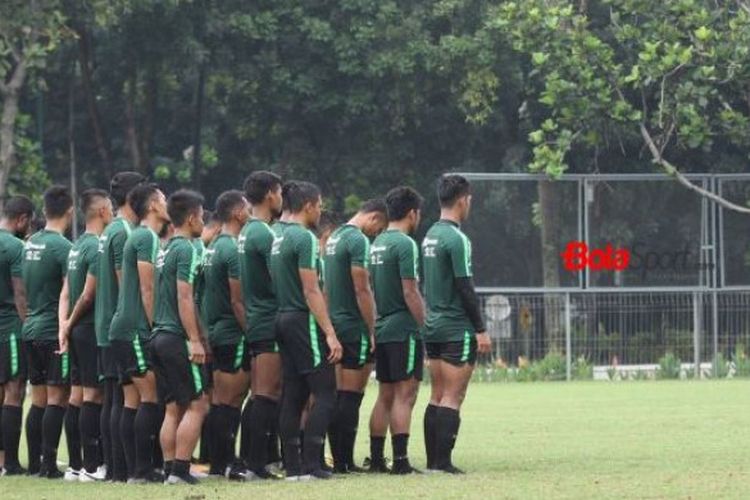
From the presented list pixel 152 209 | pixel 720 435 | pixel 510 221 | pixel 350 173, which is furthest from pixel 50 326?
pixel 350 173

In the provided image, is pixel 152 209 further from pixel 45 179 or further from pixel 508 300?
pixel 45 179

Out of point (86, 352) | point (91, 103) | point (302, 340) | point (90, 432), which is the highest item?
point (91, 103)

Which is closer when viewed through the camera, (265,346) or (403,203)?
(265,346)

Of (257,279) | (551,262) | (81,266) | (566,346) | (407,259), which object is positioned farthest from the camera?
(551,262)

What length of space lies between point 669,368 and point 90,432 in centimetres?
1843

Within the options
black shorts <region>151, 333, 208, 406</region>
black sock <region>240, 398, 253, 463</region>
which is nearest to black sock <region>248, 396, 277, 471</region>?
black sock <region>240, 398, 253, 463</region>

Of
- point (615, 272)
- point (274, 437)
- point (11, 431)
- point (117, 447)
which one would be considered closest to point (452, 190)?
point (274, 437)

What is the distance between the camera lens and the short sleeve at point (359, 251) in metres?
15.7

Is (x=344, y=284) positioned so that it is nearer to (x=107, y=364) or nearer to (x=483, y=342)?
(x=483, y=342)

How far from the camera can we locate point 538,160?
33.6m

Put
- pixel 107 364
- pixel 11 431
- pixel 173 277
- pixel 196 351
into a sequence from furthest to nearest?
1. pixel 11 431
2. pixel 107 364
3. pixel 173 277
4. pixel 196 351

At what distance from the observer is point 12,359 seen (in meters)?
17.0

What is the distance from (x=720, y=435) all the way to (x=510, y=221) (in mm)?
14429

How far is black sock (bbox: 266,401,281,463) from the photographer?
1545 centimetres
